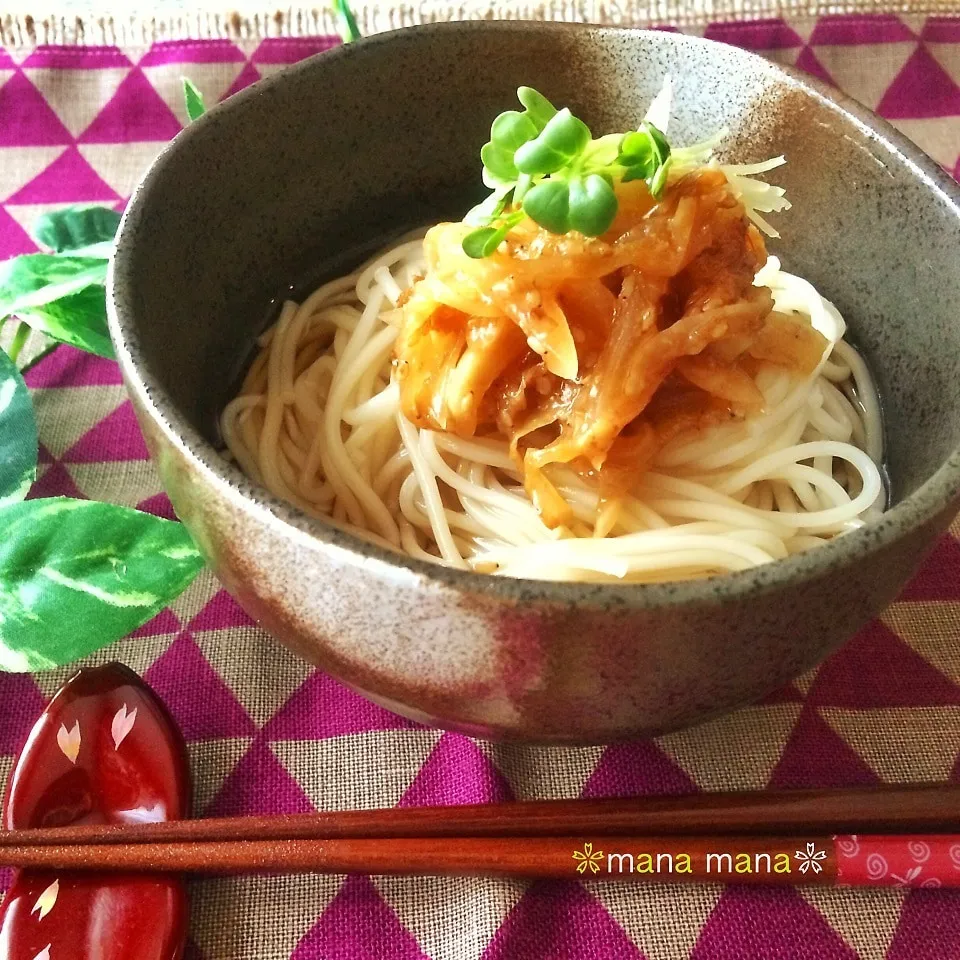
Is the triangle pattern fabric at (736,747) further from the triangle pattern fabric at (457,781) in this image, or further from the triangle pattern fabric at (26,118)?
the triangle pattern fabric at (26,118)

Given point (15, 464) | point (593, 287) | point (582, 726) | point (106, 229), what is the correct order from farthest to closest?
point (106, 229) → point (15, 464) → point (593, 287) → point (582, 726)

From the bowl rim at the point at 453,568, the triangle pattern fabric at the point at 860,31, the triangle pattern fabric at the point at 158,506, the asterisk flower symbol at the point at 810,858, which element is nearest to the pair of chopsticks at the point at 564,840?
the asterisk flower symbol at the point at 810,858

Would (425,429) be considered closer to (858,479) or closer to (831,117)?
(858,479)

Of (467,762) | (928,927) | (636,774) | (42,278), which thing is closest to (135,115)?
(42,278)

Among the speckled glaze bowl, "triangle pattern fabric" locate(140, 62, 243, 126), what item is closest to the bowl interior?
the speckled glaze bowl

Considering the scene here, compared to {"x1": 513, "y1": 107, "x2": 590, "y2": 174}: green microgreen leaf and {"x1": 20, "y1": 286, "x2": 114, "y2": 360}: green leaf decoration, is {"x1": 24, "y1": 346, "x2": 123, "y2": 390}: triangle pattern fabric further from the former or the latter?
{"x1": 513, "y1": 107, "x2": 590, "y2": 174}: green microgreen leaf

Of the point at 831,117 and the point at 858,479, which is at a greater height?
the point at 831,117

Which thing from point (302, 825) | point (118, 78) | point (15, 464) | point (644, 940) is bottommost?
point (644, 940)

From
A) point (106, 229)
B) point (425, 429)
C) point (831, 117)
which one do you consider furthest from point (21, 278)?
point (831, 117)
